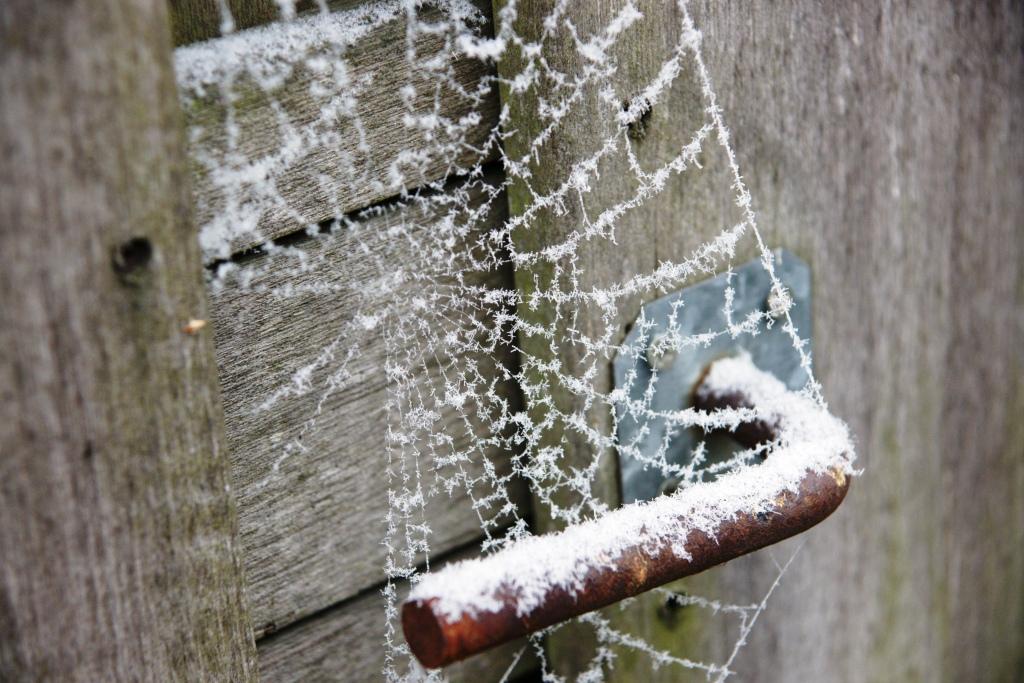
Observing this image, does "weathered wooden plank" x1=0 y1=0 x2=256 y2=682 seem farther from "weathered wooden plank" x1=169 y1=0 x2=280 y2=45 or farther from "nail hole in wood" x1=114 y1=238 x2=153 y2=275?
"weathered wooden plank" x1=169 y1=0 x2=280 y2=45

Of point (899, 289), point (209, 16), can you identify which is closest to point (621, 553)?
point (209, 16)

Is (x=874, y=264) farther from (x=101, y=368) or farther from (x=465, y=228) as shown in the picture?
(x=101, y=368)

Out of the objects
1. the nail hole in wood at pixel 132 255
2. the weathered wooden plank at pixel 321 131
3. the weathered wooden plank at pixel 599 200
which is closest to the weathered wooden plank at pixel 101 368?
the nail hole in wood at pixel 132 255

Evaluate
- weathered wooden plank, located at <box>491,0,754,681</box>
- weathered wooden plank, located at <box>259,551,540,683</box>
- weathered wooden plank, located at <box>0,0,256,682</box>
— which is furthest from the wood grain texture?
weathered wooden plank, located at <box>0,0,256,682</box>

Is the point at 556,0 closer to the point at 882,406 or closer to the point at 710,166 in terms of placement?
the point at 710,166

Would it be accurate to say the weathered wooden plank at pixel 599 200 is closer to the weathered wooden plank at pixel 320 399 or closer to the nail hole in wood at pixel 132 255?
the weathered wooden plank at pixel 320 399

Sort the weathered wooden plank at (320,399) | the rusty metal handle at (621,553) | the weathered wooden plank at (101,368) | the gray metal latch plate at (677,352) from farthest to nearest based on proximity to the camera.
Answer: the gray metal latch plate at (677,352)
the weathered wooden plank at (320,399)
the rusty metal handle at (621,553)
the weathered wooden plank at (101,368)
